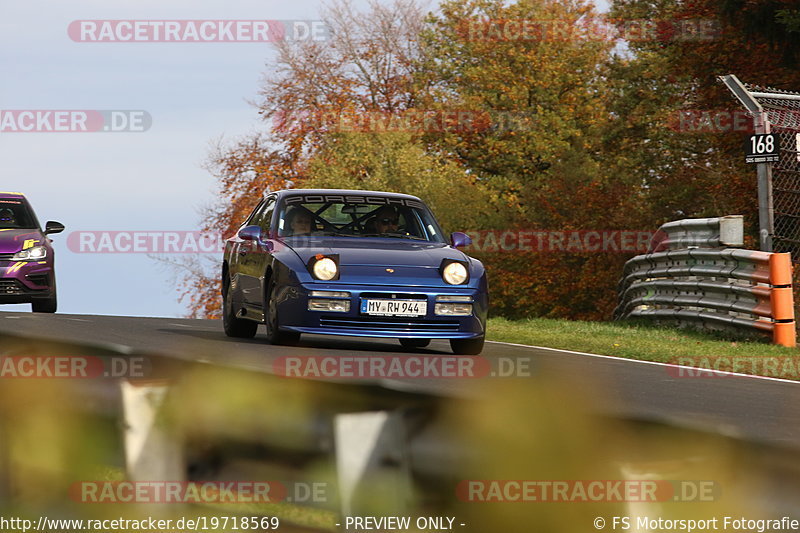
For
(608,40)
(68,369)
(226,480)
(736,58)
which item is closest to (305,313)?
(68,369)

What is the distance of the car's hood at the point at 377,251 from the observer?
12211 mm

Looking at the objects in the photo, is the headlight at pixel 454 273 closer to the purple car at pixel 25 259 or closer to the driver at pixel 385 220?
the driver at pixel 385 220

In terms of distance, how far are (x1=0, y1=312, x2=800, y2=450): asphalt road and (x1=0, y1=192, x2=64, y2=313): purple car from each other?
8.48 feet

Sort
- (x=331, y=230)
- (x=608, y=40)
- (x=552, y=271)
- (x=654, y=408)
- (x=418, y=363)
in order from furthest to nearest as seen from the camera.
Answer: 1. (x=608, y=40)
2. (x=552, y=271)
3. (x=331, y=230)
4. (x=418, y=363)
5. (x=654, y=408)

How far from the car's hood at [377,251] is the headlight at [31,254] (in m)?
8.44

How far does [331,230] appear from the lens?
13.2 meters

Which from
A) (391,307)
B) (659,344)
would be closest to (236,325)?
(391,307)

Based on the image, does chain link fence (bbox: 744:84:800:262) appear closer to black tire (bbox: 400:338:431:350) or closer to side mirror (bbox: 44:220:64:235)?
black tire (bbox: 400:338:431:350)

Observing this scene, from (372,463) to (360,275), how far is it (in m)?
8.56

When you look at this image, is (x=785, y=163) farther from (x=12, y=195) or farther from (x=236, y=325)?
(x=12, y=195)

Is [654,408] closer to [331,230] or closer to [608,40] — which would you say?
[331,230]

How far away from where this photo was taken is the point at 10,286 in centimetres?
1984

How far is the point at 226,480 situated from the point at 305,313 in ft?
25.9

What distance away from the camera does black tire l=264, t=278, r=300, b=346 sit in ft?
40.9
